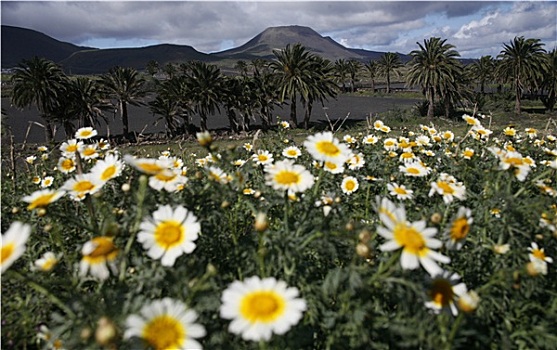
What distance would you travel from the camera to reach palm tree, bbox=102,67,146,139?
106ft

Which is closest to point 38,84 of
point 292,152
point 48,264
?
point 292,152

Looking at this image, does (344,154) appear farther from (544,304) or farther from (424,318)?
(544,304)

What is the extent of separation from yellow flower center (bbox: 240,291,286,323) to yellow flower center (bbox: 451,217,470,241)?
2.89 ft

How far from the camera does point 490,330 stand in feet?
6.15

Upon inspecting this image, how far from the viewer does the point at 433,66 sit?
37.8m

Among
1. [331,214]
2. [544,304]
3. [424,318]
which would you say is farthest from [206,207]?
[544,304]

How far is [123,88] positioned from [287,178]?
33.9m

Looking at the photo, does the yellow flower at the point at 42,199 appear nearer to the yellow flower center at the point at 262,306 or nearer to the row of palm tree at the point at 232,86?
the yellow flower center at the point at 262,306

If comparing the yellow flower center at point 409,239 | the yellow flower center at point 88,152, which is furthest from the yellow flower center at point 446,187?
the yellow flower center at point 88,152

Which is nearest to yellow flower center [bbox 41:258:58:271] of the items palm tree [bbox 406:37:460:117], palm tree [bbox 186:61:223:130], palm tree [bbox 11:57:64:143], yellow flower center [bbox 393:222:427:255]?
yellow flower center [bbox 393:222:427:255]

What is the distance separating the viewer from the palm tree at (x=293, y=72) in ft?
115

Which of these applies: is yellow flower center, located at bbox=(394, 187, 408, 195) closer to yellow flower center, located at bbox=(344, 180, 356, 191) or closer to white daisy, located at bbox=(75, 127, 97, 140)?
yellow flower center, located at bbox=(344, 180, 356, 191)

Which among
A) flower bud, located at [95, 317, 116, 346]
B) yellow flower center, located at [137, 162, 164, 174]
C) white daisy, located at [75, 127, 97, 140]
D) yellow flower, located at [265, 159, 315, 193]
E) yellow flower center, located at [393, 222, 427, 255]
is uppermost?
yellow flower center, located at [137, 162, 164, 174]

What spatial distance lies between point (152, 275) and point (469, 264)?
1702mm
